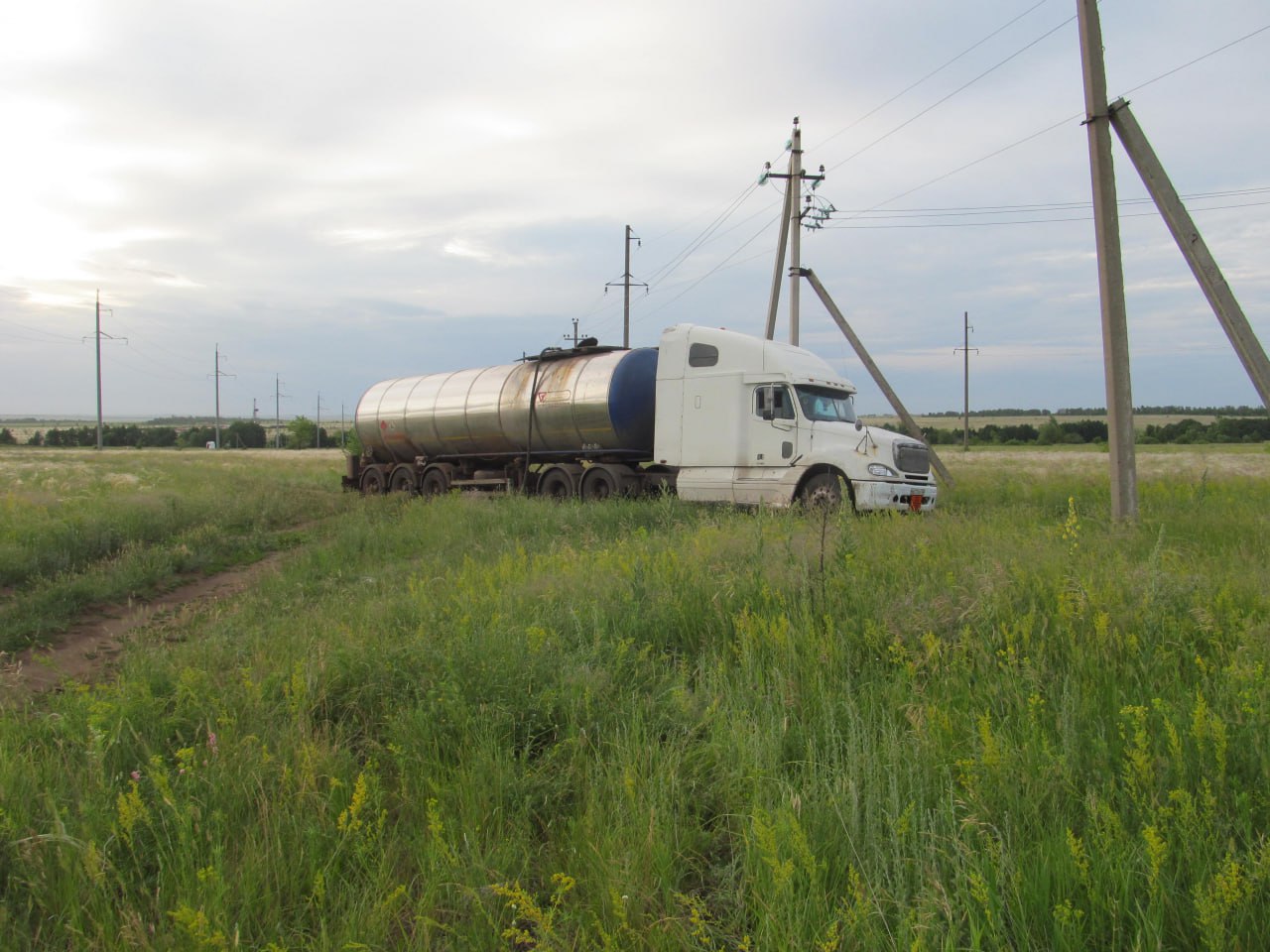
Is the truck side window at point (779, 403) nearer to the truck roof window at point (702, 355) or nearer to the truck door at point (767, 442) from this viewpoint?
the truck door at point (767, 442)

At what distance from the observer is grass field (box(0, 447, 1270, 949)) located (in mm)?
2309

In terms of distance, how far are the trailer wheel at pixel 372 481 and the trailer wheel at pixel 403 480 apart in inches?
13.7

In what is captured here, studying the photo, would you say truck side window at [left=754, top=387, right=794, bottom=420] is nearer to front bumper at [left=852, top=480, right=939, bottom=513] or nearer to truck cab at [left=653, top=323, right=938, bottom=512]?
truck cab at [left=653, top=323, right=938, bottom=512]

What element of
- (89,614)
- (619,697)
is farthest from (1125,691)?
(89,614)

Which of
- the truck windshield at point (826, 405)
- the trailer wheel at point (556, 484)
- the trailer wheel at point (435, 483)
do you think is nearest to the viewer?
the truck windshield at point (826, 405)

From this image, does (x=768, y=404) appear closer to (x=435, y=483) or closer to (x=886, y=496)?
(x=886, y=496)

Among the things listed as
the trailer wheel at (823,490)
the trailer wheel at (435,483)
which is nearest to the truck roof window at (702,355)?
the trailer wheel at (823,490)

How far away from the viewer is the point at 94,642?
7.46m

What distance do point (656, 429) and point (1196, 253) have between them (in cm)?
911

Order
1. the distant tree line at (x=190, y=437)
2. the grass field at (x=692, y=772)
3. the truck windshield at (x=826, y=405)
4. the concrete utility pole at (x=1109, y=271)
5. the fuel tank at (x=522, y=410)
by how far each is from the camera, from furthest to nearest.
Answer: the distant tree line at (x=190, y=437) → the fuel tank at (x=522, y=410) → the truck windshield at (x=826, y=405) → the concrete utility pole at (x=1109, y=271) → the grass field at (x=692, y=772)

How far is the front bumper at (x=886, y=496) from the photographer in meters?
12.2

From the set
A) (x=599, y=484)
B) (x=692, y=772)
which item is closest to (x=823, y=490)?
(x=599, y=484)

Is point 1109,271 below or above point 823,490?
above

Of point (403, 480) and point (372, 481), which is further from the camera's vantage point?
point (372, 481)
